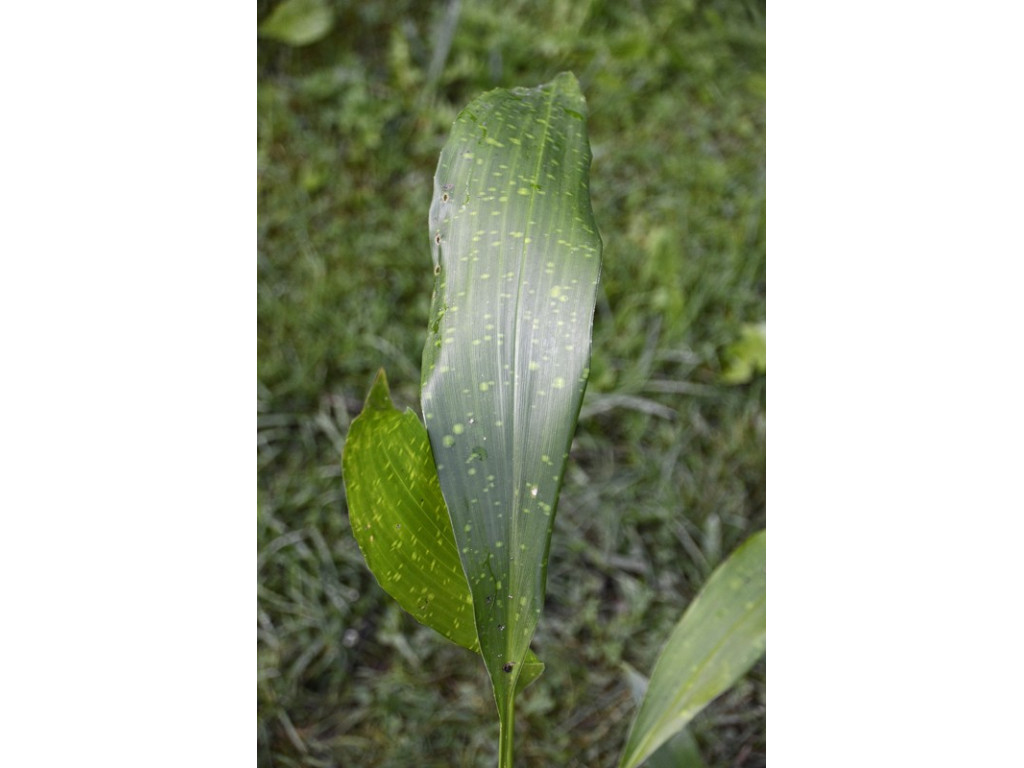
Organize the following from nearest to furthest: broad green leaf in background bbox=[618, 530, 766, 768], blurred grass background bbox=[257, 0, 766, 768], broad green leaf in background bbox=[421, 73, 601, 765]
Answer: broad green leaf in background bbox=[421, 73, 601, 765] → broad green leaf in background bbox=[618, 530, 766, 768] → blurred grass background bbox=[257, 0, 766, 768]

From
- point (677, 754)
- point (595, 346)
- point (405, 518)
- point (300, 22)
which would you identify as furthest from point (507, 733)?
point (300, 22)

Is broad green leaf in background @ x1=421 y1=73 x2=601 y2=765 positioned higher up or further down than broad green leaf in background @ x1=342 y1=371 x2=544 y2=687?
higher up

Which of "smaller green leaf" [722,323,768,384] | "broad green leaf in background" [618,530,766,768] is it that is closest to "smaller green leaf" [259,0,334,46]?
"smaller green leaf" [722,323,768,384]

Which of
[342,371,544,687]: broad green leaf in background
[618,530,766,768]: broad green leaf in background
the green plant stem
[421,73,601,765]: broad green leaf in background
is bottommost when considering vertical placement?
[618,530,766,768]: broad green leaf in background

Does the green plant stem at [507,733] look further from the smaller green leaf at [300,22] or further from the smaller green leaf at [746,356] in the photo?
the smaller green leaf at [300,22]

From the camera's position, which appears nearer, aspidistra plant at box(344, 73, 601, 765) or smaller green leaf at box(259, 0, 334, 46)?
aspidistra plant at box(344, 73, 601, 765)

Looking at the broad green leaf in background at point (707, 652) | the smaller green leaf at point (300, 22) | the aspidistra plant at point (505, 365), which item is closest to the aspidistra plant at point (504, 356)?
the aspidistra plant at point (505, 365)

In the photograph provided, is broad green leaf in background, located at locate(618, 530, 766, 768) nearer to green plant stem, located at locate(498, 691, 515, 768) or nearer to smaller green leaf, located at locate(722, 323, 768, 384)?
green plant stem, located at locate(498, 691, 515, 768)
